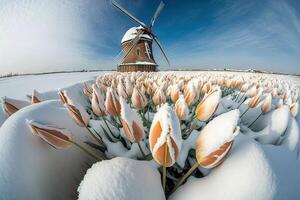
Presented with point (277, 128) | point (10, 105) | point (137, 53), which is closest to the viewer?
point (10, 105)

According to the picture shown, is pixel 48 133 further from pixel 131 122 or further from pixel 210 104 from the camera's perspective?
pixel 210 104

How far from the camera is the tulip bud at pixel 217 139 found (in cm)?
26

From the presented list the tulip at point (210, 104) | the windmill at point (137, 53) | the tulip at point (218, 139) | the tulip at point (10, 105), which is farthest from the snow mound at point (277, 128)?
the windmill at point (137, 53)

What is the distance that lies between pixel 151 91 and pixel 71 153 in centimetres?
71

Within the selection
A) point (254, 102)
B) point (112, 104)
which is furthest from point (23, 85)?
point (254, 102)

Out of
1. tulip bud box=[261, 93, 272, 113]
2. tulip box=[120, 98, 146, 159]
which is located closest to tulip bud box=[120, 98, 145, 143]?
tulip box=[120, 98, 146, 159]

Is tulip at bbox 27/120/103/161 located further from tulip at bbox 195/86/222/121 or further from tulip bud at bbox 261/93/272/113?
tulip bud at bbox 261/93/272/113

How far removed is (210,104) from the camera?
449 millimetres

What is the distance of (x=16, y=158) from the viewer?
1.00 feet

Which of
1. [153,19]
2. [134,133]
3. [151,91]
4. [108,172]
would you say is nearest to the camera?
[108,172]

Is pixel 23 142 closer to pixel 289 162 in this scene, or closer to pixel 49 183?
pixel 49 183

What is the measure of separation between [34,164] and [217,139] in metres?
0.28

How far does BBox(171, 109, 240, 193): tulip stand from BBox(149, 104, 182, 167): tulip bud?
4 cm

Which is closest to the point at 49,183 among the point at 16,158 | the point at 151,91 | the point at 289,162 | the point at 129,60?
the point at 16,158
